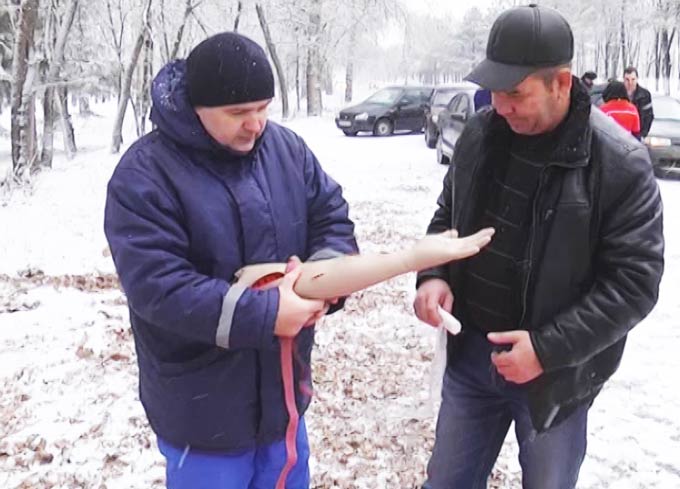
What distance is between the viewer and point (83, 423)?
3.76m

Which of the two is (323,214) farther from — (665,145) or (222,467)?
(665,145)

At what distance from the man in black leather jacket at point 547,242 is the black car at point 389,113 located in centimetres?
1964

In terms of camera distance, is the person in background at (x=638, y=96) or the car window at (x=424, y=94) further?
the car window at (x=424, y=94)

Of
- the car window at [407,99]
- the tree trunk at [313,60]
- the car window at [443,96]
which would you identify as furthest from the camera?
the tree trunk at [313,60]

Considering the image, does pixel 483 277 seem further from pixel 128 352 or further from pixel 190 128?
pixel 128 352

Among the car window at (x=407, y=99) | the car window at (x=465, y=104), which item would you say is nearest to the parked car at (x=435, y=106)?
the car window at (x=465, y=104)

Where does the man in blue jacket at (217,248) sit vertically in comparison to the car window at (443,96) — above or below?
above

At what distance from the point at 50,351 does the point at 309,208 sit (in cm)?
335

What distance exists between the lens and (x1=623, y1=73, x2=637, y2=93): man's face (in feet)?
30.9

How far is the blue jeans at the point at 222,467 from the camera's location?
1881 mm

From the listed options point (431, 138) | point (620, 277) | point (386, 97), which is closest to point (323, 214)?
point (620, 277)

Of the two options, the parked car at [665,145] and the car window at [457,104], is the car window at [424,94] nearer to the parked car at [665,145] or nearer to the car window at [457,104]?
the car window at [457,104]

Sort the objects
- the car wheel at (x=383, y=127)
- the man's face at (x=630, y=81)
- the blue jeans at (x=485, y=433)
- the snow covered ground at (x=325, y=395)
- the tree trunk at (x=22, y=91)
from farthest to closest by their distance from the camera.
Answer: the car wheel at (x=383, y=127) → the tree trunk at (x=22, y=91) → the man's face at (x=630, y=81) → the snow covered ground at (x=325, y=395) → the blue jeans at (x=485, y=433)

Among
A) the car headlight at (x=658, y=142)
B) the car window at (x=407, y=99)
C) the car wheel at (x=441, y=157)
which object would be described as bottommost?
the car wheel at (x=441, y=157)
